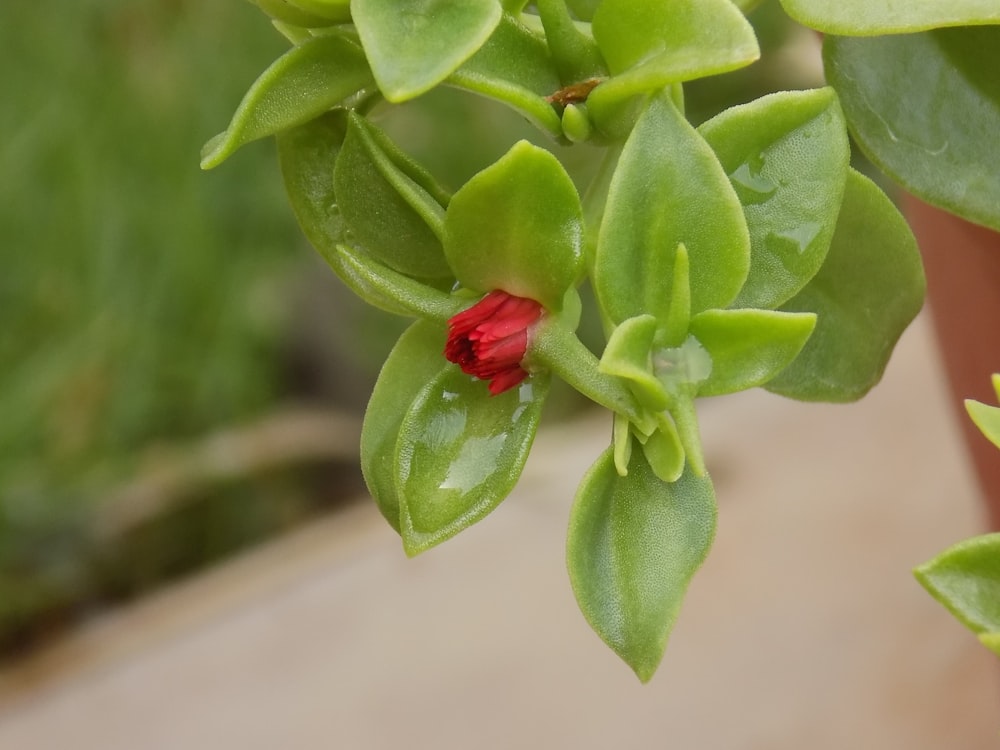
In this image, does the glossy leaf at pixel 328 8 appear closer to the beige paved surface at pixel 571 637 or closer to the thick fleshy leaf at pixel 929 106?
the thick fleshy leaf at pixel 929 106

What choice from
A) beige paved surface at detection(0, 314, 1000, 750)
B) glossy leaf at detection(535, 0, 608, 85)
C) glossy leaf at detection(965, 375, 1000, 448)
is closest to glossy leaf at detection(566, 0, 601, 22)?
glossy leaf at detection(535, 0, 608, 85)

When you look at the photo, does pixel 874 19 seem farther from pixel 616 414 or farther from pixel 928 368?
pixel 928 368

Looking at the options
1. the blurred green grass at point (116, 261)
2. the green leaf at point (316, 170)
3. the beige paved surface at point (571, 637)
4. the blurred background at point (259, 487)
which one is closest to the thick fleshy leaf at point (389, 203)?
the green leaf at point (316, 170)

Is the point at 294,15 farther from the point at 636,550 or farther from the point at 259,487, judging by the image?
the point at 259,487

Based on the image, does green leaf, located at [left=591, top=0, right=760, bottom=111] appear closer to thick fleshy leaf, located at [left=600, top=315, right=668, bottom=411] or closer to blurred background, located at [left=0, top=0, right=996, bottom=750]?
thick fleshy leaf, located at [left=600, top=315, right=668, bottom=411]

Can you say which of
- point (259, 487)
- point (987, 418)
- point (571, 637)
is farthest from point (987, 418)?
point (259, 487)

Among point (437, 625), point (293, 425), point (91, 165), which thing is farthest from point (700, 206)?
point (91, 165)
